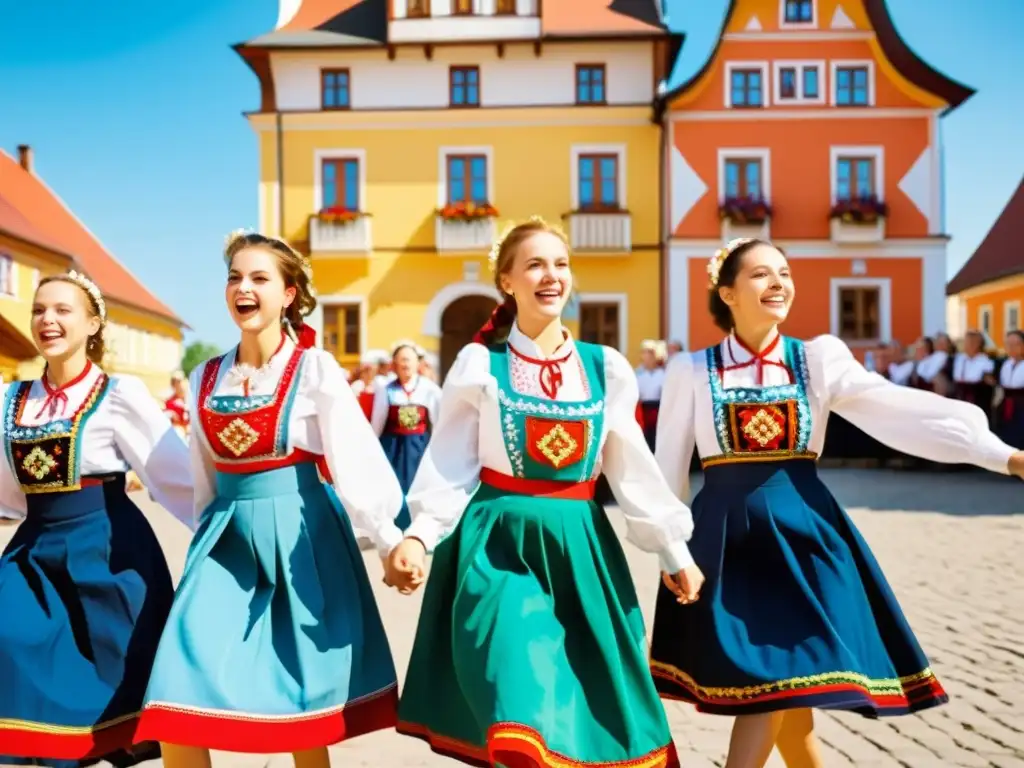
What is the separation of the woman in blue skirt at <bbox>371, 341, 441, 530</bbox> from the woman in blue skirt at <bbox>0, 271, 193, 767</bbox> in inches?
240

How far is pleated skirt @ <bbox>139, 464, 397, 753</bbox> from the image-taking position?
2.85 meters

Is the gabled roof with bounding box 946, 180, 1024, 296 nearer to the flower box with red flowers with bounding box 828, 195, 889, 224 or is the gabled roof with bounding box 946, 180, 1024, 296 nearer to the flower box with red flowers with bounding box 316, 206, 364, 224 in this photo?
the flower box with red flowers with bounding box 828, 195, 889, 224

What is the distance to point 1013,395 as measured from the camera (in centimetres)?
1421

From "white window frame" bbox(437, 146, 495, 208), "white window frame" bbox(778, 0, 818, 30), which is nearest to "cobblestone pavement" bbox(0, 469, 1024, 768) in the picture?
"white window frame" bbox(437, 146, 495, 208)

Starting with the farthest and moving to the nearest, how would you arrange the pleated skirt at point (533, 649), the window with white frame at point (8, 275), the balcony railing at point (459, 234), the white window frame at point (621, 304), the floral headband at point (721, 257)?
the window with white frame at point (8, 275), the white window frame at point (621, 304), the balcony railing at point (459, 234), the floral headband at point (721, 257), the pleated skirt at point (533, 649)

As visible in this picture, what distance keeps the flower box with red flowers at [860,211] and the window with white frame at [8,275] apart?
19018 millimetres

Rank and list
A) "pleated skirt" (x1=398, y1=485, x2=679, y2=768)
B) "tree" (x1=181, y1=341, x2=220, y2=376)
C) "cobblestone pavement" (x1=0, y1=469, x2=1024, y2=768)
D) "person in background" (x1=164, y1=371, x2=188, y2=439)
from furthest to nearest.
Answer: "tree" (x1=181, y1=341, x2=220, y2=376) → "person in background" (x1=164, y1=371, x2=188, y2=439) → "cobblestone pavement" (x1=0, y1=469, x2=1024, y2=768) → "pleated skirt" (x1=398, y1=485, x2=679, y2=768)

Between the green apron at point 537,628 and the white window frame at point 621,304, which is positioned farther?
the white window frame at point 621,304

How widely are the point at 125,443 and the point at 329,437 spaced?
2.69 ft

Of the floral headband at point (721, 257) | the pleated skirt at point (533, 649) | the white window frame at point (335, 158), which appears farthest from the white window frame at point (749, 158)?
the pleated skirt at point (533, 649)

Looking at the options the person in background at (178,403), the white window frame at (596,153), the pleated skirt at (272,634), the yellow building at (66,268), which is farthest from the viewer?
the yellow building at (66,268)

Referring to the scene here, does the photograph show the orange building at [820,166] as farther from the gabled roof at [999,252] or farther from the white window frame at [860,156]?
the gabled roof at [999,252]

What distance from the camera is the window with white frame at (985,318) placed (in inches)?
1212

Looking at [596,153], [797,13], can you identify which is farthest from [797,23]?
[596,153]
